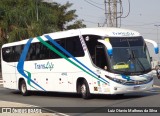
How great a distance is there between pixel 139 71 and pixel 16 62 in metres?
9.26

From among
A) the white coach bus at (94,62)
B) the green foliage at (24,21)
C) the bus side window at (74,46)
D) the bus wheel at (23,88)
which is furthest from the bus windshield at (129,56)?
the green foliage at (24,21)

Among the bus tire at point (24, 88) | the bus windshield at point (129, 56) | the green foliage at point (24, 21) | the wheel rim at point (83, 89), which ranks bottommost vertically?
the bus tire at point (24, 88)

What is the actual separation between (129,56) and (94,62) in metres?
1.56

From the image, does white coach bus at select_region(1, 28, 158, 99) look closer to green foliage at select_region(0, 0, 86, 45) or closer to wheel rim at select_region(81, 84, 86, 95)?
wheel rim at select_region(81, 84, 86, 95)

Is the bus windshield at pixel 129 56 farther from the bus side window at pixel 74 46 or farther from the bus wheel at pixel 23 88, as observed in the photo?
the bus wheel at pixel 23 88

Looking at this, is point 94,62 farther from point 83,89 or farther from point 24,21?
point 24,21

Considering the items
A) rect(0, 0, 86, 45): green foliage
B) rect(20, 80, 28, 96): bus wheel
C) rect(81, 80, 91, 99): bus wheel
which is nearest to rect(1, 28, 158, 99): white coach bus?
rect(81, 80, 91, 99): bus wheel

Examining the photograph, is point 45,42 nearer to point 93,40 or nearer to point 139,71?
point 93,40

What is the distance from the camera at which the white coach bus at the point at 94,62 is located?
1938 centimetres

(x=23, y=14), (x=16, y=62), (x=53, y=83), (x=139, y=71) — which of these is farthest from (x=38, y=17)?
(x=139, y=71)

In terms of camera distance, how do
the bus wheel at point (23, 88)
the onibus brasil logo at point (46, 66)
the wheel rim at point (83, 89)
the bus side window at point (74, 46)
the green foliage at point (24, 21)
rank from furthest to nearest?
the green foliage at point (24, 21), the bus wheel at point (23, 88), the onibus brasil logo at point (46, 66), the bus side window at point (74, 46), the wheel rim at point (83, 89)

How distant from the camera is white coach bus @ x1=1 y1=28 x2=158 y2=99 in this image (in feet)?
63.6

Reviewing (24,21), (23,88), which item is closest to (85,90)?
(23,88)

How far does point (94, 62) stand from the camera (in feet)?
65.6
